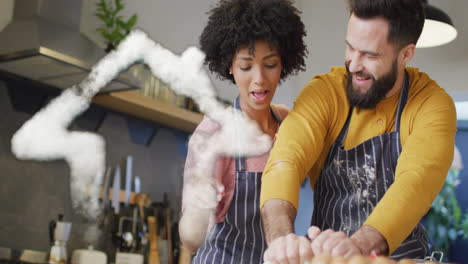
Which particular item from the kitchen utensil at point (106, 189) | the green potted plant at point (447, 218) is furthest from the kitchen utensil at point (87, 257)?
the green potted plant at point (447, 218)

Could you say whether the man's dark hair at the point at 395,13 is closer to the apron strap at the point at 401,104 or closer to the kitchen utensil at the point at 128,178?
the apron strap at the point at 401,104

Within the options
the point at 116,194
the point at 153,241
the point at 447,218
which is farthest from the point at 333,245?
the point at 153,241

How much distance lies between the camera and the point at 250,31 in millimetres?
1421

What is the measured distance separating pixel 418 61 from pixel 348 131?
9.26 feet

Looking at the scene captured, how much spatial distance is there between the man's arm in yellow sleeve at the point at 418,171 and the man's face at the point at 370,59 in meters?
0.10

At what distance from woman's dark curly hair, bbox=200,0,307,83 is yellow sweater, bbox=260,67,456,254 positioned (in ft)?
0.41

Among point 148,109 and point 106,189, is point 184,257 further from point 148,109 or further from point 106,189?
point 148,109

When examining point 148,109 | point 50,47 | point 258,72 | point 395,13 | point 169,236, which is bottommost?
point 169,236

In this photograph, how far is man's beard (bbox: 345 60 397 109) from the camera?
4.15ft

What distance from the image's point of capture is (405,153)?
1.21 metres

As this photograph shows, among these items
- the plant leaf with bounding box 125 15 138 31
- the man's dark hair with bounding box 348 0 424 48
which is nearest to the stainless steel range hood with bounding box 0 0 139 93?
the plant leaf with bounding box 125 15 138 31

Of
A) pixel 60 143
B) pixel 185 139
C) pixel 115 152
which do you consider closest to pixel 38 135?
pixel 60 143

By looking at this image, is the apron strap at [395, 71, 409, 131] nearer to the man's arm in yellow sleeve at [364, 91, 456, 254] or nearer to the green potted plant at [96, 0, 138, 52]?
the man's arm in yellow sleeve at [364, 91, 456, 254]

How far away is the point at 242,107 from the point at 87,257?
5.99 ft
